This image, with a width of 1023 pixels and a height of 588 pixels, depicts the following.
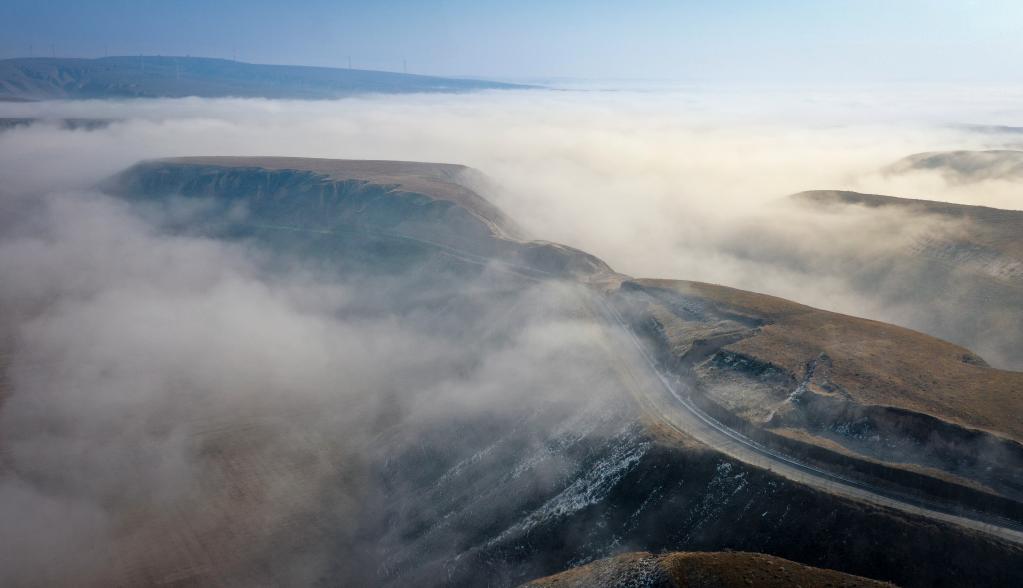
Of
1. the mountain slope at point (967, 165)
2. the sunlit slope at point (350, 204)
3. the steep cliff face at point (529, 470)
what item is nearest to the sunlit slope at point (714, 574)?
the steep cliff face at point (529, 470)

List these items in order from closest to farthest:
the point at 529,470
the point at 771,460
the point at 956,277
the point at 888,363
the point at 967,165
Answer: the point at 771,460 < the point at 888,363 < the point at 529,470 < the point at 956,277 < the point at 967,165

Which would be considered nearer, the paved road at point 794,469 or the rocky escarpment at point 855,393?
the paved road at point 794,469

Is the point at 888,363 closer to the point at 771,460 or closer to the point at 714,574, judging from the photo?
the point at 771,460

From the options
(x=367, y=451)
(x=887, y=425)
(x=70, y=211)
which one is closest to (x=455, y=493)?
(x=367, y=451)

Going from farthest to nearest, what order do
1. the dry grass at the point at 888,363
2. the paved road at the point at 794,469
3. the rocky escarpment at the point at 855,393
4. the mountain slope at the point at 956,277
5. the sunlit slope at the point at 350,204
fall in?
the sunlit slope at the point at 350,204, the mountain slope at the point at 956,277, the dry grass at the point at 888,363, the rocky escarpment at the point at 855,393, the paved road at the point at 794,469

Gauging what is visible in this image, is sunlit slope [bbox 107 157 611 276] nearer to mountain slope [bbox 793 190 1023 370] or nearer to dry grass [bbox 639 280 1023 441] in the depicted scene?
dry grass [bbox 639 280 1023 441]

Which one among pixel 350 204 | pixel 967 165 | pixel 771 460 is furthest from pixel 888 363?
pixel 967 165

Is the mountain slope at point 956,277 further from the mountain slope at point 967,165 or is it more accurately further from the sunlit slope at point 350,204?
the mountain slope at point 967,165

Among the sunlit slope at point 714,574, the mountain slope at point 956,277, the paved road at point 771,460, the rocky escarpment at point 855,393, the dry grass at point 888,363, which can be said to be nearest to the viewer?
the sunlit slope at point 714,574

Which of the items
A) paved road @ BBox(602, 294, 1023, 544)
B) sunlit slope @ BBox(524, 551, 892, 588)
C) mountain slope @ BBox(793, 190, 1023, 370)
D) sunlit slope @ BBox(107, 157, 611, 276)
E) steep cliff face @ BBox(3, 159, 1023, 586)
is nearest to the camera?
sunlit slope @ BBox(524, 551, 892, 588)

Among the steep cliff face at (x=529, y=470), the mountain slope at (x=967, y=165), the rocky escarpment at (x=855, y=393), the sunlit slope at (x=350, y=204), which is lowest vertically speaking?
the steep cliff face at (x=529, y=470)

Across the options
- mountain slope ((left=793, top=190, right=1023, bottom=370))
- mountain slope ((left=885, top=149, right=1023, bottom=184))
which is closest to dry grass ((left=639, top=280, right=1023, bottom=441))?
mountain slope ((left=793, top=190, right=1023, bottom=370))
